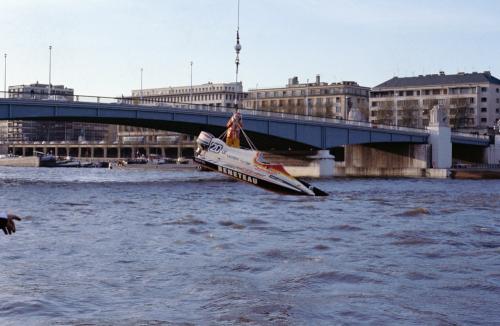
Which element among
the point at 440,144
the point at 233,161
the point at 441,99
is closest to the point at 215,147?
the point at 233,161

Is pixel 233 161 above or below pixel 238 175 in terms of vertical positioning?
above

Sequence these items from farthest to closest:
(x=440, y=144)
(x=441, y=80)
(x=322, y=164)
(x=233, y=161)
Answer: (x=441, y=80) < (x=440, y=144) < (x=322, y=164) < (x=233, y=161)

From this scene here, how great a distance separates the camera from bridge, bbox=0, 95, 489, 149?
76938 mm

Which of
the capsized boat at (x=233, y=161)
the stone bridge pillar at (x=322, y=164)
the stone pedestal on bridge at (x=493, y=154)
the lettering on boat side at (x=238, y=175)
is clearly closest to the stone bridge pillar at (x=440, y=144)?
the stone pedestal on bridge at (x=493, y=154)

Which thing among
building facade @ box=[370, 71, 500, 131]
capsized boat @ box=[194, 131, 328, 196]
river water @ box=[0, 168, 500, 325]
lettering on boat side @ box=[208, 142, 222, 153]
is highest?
building facade @ box=[370, 71, 500, 131]

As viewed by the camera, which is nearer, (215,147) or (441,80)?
(215,147)

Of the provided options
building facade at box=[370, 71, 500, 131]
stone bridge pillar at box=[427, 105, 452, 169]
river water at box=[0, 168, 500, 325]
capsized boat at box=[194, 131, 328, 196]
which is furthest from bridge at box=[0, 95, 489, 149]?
building facade at box=[370, 71, 500, 131]

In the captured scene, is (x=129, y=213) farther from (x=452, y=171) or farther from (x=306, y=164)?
(x=452, y=171)

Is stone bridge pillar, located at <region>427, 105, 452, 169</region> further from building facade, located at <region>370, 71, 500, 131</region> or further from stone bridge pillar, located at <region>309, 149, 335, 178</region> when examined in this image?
building facade, located at <region>370, 71, 500, 131</region>

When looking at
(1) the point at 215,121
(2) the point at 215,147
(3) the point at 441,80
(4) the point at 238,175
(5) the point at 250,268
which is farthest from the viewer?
(3) the point at 441,80

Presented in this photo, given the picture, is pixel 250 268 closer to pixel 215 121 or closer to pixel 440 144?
pixel 215 121

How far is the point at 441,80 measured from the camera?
18188 cm

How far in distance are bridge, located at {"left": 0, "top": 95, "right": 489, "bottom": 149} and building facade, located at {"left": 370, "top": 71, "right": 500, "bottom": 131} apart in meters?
57.3

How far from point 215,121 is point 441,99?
332 feet
